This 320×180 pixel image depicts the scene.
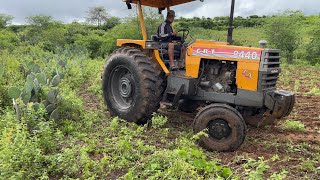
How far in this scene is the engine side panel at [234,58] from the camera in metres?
5.49

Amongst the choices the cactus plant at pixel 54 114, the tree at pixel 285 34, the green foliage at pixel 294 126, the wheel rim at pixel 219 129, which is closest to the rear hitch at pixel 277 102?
the wheel rim at pixel 219 129

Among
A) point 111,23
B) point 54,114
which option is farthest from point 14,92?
point 111,23

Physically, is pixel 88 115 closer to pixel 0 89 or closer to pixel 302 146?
pixel 0 89

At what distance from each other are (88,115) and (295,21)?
862 inches

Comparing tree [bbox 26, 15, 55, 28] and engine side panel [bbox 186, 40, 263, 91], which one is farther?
tree [bbox 26, 15, 55, 28]

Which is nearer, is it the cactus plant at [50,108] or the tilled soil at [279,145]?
the tilled soil at [279,145]

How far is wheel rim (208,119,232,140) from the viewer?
5297 mm

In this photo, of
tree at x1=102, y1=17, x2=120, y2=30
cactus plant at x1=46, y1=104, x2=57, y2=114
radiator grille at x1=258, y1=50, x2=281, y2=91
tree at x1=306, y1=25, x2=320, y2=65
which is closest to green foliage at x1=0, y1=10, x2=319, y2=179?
cactus plant at x1=46, y1=104, x2=57, y2=114

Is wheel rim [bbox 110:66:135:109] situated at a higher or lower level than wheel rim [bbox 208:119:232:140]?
higher

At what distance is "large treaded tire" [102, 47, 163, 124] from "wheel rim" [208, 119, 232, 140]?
47.4 inches

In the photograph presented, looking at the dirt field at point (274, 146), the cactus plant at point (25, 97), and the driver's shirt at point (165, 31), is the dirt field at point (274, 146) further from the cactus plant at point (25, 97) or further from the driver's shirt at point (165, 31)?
the cactus plant at point (25, 97)

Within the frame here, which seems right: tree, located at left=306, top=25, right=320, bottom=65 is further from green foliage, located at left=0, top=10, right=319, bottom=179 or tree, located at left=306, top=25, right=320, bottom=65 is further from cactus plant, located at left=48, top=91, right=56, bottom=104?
cactus plant, located at left=48, top=91, right=56, bottom=104

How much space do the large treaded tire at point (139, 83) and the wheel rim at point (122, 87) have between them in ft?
0.06

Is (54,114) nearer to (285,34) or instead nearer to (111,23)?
(285,34)
